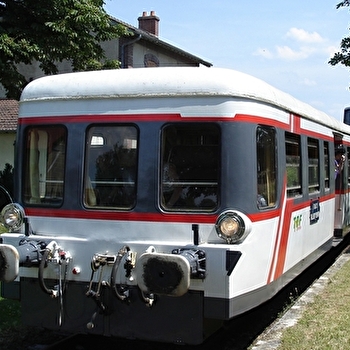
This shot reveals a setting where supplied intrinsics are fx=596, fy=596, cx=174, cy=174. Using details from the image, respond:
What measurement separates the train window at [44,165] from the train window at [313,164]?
3383 millimetres

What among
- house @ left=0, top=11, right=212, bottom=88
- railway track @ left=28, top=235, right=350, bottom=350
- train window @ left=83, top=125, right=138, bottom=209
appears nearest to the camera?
train window @ left=83, top=125, right=138, bottom=209

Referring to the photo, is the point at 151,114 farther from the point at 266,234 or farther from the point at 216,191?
the point at 266,234

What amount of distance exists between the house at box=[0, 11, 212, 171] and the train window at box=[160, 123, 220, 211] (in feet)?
53.7

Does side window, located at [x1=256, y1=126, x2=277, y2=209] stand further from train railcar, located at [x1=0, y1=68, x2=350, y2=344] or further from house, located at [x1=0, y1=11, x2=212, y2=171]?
house, located at [x1=0, y1=11, x2=212, y2=171]

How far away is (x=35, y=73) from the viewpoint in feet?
81.2

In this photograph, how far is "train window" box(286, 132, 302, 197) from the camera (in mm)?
6520

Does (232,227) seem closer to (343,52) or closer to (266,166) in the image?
(266,166)

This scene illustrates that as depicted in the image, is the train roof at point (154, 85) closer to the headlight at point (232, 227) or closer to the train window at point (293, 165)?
the train window at point (293, 165)

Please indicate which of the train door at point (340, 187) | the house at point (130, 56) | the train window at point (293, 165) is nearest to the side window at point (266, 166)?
the train window at point (293, 165)

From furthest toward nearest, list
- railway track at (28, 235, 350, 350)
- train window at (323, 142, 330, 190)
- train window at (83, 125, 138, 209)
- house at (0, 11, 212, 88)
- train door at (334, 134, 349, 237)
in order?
house at (0, 11, 212, 88), train door at (334, 134, 349, 237), train window at (323, 142, 330, 190), railway track at (28, 235, 350, 350), train window at (83, 125, 138, 209)

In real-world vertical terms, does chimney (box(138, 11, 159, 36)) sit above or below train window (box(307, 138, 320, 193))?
above

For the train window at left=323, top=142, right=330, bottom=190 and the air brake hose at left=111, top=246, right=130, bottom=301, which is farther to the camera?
the train window at left=323, top=142, right=330, bottom=190

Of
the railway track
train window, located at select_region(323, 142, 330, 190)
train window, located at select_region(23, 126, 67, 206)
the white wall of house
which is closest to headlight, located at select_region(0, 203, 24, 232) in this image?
train window, located at select_region(23, 126, 67, 206)

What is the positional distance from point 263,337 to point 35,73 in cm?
2079
